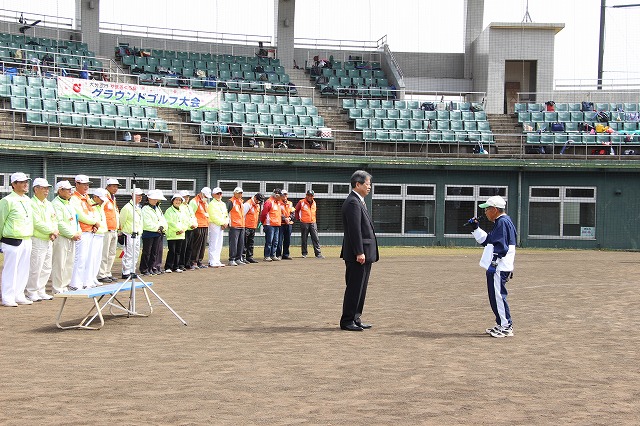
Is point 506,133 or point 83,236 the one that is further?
point 506,133

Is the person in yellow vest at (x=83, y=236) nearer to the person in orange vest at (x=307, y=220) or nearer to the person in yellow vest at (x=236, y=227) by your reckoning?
the person in yellow vest at (x=236, y=227)

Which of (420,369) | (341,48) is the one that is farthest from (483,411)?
(341,48)

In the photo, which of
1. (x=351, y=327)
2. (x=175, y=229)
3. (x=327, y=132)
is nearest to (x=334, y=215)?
(x=327, y=132)

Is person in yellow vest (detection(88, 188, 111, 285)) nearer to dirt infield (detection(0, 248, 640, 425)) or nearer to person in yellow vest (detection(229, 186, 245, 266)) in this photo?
dirt infield (detection(0, 248, 640, 425))

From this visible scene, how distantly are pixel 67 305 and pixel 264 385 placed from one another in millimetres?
6923

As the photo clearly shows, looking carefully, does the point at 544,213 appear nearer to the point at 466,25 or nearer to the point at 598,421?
the point at 466,25

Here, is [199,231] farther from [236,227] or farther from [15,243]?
[15,243]

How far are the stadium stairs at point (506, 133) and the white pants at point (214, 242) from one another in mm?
14129

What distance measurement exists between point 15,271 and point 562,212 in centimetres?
2309

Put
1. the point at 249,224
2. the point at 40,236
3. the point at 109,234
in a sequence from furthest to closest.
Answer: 1. the point at 249,224
2. the point at 109,234
3. the point at 40,236

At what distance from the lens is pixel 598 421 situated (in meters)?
6.50

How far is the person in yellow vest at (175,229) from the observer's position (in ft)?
64.5

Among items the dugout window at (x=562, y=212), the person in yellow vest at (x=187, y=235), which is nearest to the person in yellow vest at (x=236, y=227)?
the person in yellow vest at (x=187, y=235)

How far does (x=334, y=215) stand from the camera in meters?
30.8
